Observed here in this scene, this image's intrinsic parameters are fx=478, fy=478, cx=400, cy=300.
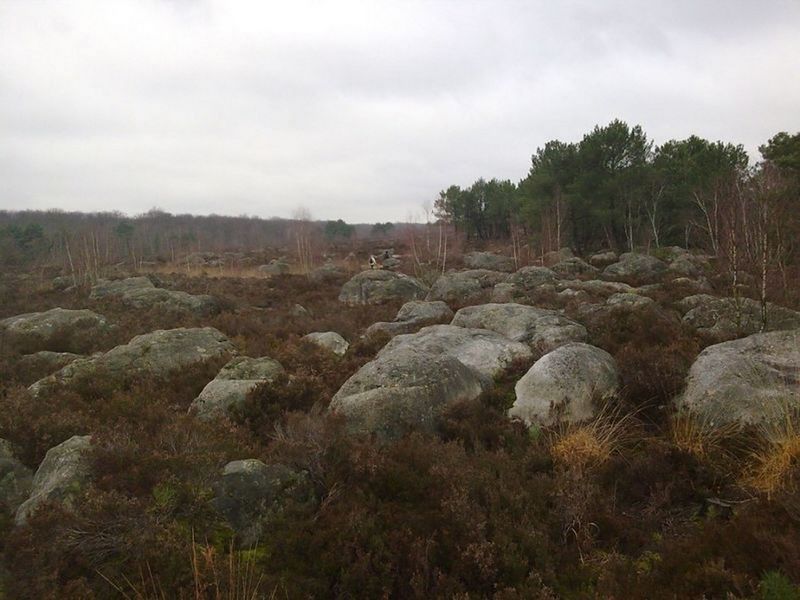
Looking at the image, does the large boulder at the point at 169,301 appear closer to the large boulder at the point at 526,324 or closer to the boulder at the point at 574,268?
the large boulder at the point at 526,324

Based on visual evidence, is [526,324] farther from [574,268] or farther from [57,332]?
[574,268]

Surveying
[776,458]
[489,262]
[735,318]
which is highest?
[489,262]

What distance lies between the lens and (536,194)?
36156mm

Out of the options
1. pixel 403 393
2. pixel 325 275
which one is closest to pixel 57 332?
pixel 403 393

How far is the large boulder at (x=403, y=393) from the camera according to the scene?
6.27 metres

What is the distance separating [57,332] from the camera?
13492 mm

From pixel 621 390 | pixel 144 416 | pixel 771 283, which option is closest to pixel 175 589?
pixel 144 416

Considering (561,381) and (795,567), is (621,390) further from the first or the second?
(795,567)

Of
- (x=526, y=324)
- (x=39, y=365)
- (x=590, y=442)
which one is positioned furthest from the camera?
(x=526, y=324)

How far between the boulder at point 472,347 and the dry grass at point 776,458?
405 centimetres

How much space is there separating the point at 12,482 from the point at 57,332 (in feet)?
32.7

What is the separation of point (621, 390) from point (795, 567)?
4139mm

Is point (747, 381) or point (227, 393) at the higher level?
point (747, 381)

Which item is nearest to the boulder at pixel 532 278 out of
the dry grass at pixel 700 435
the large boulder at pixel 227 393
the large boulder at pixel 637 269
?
the large boulder at pixel 637 269
